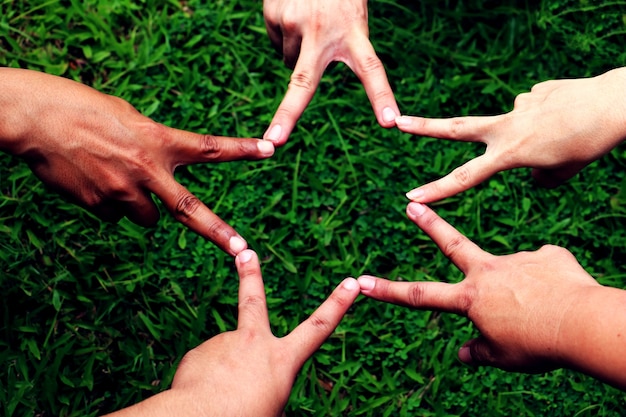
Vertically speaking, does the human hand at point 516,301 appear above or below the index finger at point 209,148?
below

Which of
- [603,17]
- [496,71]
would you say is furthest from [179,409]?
[603,17]

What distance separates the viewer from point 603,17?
4020 mm

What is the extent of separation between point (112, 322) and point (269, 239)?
939 mm

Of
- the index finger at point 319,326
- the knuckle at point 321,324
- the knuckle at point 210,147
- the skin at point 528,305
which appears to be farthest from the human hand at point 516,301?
the knuckle at point 210,147

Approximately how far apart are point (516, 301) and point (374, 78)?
125cm

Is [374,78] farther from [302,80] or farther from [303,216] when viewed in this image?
[303,216]

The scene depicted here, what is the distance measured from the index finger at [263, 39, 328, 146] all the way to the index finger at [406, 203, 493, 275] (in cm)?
68

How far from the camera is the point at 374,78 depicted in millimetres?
2971

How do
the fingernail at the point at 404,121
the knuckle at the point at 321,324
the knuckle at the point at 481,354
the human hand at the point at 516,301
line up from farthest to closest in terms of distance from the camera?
the fingernail at the point at 404,121 < the knuckle at the point at 321,324 < the knuckle at the point at 481,354 < the human hand at the point at 516,301

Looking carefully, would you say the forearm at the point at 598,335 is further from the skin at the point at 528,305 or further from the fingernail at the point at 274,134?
the fingernail at the point at 274,134

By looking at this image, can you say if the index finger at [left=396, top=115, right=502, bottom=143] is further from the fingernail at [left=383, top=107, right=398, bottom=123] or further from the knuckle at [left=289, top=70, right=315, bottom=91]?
the knuckle at [left=289, top=70, right=315, bottom=91]

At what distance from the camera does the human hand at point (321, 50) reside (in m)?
2.90

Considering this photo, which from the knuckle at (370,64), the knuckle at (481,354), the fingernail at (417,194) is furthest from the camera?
the knuckle at (370,64)

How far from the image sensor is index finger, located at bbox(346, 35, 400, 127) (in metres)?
2.95
